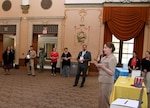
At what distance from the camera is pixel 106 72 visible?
11.2ft

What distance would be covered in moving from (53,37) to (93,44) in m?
4.33

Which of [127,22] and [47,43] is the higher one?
[127,22]

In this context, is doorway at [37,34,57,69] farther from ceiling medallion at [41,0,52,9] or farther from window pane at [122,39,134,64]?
window pane at [122,39,134,64]

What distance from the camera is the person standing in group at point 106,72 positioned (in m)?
3.40

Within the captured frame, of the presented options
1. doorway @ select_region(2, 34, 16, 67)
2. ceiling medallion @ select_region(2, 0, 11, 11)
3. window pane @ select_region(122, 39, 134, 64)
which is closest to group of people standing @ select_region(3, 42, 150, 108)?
window pane @ select_region(122, 39, 134, 64)

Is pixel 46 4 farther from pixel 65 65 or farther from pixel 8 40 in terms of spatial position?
pixel 65 65

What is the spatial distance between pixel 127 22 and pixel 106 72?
701 centimetres

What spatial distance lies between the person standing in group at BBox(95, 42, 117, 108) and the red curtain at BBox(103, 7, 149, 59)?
673 cm

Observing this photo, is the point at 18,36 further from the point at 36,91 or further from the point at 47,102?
the point at 47,102

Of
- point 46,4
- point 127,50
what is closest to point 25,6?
point 46,4

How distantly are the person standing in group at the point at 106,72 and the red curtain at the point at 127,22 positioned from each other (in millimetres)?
6727

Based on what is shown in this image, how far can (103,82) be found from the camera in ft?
11.5

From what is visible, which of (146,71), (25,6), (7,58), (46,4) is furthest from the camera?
(25,6)

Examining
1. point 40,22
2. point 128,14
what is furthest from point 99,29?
point 40,22
